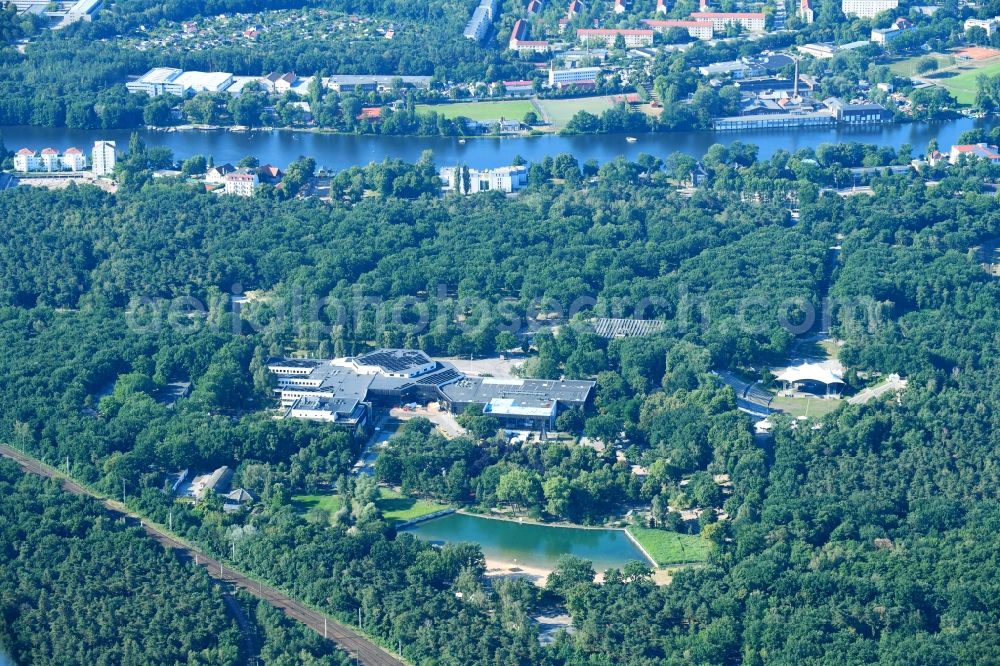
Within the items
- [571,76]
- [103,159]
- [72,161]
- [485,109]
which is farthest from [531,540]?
[571,76]

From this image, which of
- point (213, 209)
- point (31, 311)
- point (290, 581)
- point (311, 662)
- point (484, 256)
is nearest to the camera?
point (311, 662)

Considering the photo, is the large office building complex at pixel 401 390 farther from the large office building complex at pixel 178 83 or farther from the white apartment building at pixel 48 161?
the large office building complex at pixel 178 83

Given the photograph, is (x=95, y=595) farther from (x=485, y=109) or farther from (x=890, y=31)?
(x=890, y=31)

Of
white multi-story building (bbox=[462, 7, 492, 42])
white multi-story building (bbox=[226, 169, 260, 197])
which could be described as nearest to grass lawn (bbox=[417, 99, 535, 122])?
white multi-story building (bbox=[462, 7, 492, 42])

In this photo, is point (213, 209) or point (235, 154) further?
point (235, 154)

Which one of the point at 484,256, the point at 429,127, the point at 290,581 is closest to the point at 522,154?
the point at 429,127

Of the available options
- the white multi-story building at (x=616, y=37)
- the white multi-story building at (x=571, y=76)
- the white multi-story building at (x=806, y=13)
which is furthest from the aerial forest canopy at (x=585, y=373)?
the white multi-story building at (x=806, y=13)

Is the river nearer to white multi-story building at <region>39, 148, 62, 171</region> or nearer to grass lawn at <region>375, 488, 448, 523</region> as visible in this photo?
white multi-story building at <region>39, 148, 62, 171</region>

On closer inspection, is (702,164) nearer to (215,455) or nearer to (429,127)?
(429,127)
